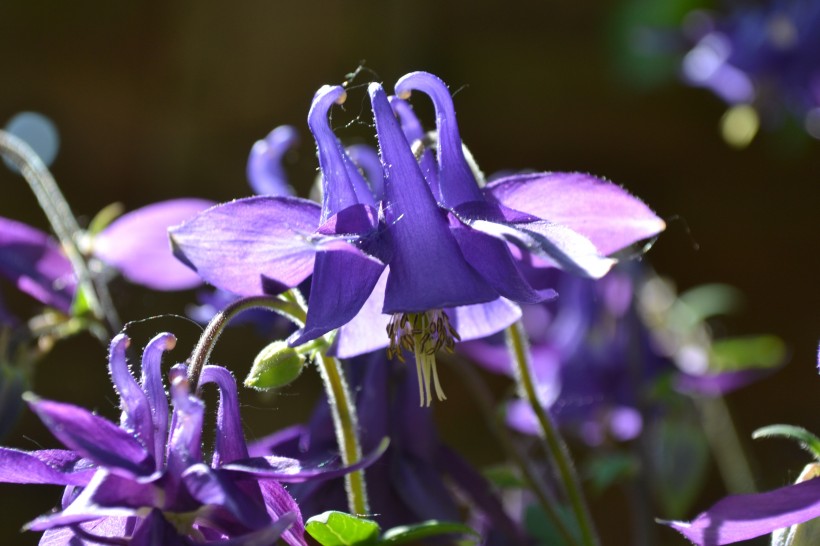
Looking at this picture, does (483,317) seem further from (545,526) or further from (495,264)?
(545,526)

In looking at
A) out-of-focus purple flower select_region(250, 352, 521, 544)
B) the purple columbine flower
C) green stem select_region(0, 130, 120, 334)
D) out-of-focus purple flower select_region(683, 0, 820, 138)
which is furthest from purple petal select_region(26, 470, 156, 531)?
out-of-focus purple flower select_region(683, 0, 820, 138)

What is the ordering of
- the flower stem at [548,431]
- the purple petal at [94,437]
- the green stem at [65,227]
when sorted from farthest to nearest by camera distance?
the green stem at [65,227]
the flower stem at [548,431]
the purple petal at [94,437]

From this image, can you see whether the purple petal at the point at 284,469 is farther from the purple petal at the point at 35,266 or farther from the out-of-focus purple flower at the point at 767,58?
the out-of-focus purple flower at the point at 767,58

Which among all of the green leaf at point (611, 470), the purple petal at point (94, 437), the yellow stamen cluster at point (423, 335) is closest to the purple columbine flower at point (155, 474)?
the purple petal at point (94, 437)

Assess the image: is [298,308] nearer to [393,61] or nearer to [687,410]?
[687,410]

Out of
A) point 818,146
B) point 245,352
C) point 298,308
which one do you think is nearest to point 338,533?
point 298,308

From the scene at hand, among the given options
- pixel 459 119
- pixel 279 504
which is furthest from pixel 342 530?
pixel 459 119

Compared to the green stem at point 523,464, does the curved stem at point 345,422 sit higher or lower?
higher
